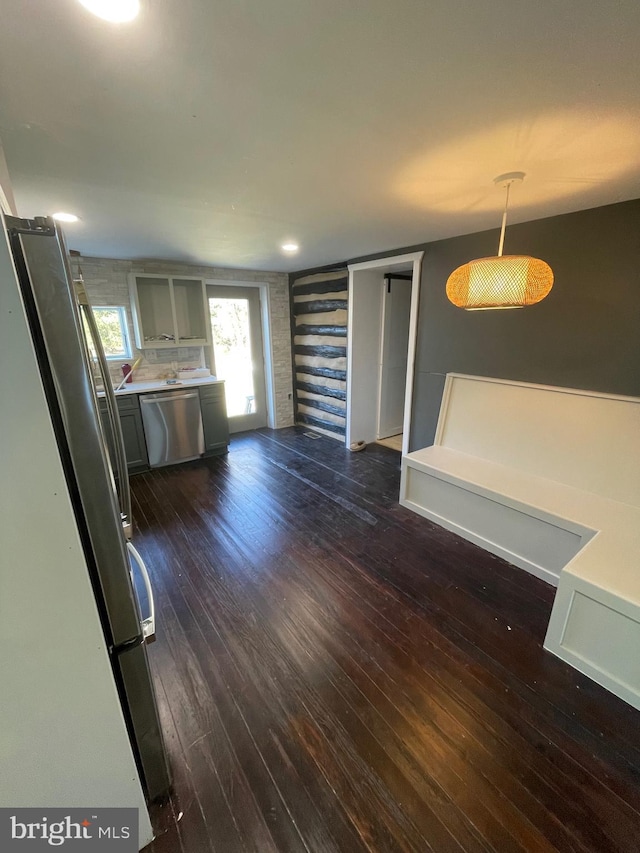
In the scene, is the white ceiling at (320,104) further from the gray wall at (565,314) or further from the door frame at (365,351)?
the door frame at (365,351)

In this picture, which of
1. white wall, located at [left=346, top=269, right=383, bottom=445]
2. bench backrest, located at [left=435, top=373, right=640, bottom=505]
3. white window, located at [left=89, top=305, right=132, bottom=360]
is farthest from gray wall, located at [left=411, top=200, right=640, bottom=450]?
white window, located at [left=89, top=305, right=132, bottom=360]

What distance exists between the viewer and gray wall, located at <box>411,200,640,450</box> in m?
2.20

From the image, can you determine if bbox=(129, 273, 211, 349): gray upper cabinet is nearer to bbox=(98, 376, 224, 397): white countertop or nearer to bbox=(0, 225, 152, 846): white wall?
bbox=(98, 376, 224, 397): white countertop

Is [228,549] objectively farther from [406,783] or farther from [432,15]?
[432,15]

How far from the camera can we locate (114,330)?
13.4 ft

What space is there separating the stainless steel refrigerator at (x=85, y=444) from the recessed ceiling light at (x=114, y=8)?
46 cm

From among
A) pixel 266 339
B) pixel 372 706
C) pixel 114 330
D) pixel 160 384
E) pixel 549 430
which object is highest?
pixel 114 330

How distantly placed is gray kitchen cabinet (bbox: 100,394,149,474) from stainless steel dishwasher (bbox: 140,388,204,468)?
0.05 m

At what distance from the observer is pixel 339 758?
1.39 metres

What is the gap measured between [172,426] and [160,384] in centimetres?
55

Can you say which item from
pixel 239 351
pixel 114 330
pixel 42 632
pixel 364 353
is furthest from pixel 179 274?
pixel 42 632

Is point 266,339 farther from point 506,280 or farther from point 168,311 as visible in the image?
point 506,280

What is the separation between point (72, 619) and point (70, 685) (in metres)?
0.20

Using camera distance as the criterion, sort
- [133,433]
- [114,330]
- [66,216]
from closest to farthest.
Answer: [66,216] < [133,433] < [114,330]
